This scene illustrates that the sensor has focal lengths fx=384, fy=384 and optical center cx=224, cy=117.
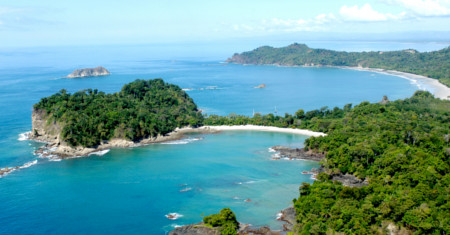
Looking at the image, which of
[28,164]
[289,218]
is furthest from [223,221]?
[28,164]

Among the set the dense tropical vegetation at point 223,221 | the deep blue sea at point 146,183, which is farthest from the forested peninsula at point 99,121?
the dense tropical vegetation at point 223,221

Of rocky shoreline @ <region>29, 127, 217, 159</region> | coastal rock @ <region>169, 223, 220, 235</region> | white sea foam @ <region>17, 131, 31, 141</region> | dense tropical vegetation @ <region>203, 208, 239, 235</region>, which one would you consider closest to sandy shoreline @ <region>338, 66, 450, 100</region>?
rocky shoreline @ <region>29, 127, 217, 159</region>

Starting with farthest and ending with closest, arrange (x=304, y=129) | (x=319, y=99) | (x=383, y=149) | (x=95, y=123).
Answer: (x=319, y=99) < (x=304, y=129) < (x=95, y=123) < (x=383, y=149)

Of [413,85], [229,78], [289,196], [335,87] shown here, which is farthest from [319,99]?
[289,196]

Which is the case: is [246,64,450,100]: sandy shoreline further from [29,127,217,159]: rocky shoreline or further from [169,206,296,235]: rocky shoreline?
[169,206,296,235]: rocky shoreline

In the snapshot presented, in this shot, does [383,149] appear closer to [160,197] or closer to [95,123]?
[160,197]

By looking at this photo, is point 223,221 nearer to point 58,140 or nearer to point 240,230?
point 240,230
